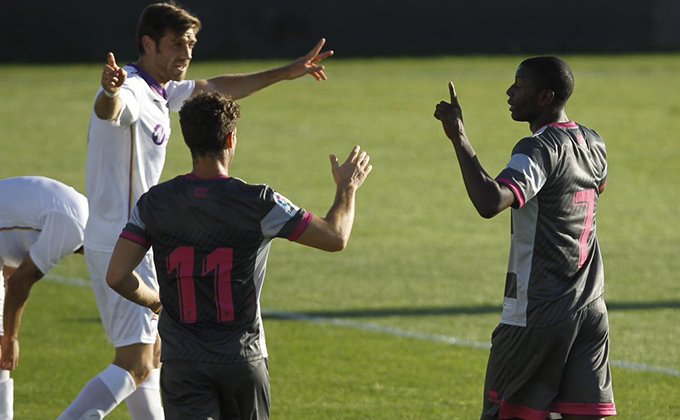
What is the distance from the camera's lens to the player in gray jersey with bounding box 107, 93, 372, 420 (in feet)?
15.9

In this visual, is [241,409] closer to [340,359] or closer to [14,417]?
[14,417]

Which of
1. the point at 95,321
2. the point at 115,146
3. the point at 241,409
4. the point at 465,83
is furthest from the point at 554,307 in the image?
the point at 465,83

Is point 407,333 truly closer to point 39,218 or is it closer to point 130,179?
point 39,218

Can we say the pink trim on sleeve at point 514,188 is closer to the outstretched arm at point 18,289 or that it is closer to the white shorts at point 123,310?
the white shorts at point 123,310

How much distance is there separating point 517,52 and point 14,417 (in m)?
35.8

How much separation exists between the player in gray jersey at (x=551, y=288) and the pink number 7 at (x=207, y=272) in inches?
47.1

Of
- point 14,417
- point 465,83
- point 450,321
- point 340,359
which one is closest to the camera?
point 14,417

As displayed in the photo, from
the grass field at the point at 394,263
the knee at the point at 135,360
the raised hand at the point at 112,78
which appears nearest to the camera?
the raised hand at the point at 112,78

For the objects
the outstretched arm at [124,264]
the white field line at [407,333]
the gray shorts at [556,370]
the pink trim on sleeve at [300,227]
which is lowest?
the white field line at [407,333]

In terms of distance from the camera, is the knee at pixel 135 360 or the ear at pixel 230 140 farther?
the knee at pixel 135 360

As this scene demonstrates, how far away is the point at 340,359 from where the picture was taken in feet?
30.6

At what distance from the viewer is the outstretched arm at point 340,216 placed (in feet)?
16.2

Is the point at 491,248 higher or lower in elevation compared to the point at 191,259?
lower

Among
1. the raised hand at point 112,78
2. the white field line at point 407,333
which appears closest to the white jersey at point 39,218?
the raised hand at point 112,78
